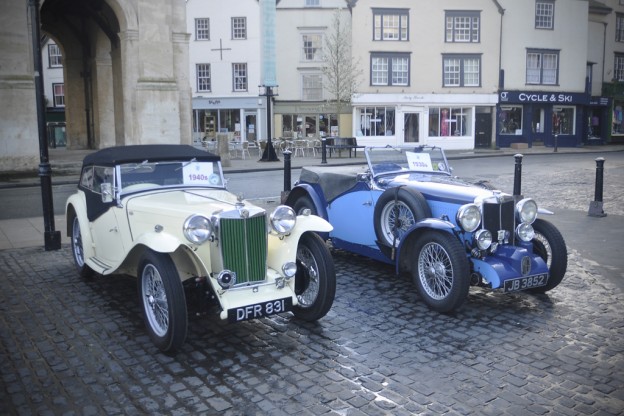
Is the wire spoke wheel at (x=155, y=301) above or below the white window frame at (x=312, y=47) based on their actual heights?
below

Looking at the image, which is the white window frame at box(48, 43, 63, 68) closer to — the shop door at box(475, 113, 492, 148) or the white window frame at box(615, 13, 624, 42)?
the shop door at box(475, 113, 492, 148)

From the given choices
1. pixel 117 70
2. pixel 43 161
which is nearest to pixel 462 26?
pixel 117 70

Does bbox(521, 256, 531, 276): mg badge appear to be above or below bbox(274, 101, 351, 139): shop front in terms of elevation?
below

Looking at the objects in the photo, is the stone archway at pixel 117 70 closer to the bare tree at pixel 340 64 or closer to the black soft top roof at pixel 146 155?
the bare tree at pixel 340 64

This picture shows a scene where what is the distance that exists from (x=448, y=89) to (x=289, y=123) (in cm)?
1069

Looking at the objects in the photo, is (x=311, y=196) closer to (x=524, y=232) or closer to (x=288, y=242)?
(x=288, y=242)

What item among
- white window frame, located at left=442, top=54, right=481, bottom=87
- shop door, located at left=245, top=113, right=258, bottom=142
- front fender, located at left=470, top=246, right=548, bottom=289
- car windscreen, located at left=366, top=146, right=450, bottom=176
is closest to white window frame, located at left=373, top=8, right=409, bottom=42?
white window frame, located at left=442, top=54, right=481, bottom=87

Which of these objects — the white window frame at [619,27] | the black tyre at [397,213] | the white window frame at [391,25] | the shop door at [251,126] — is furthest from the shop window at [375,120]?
the black tyre at [397,213]

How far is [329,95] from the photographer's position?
127 ft

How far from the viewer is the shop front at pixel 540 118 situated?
1470 inches

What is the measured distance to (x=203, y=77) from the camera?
4025 centimetres

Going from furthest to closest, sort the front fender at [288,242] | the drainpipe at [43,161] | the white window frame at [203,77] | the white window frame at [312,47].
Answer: the white window frame at [203,77] → the white window frame at [312,47] → the drainpipe at [43,161] → the front fender at [288,242]

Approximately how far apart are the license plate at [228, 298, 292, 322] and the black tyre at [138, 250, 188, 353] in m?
0.41

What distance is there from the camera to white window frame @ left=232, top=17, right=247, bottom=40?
129 ft
